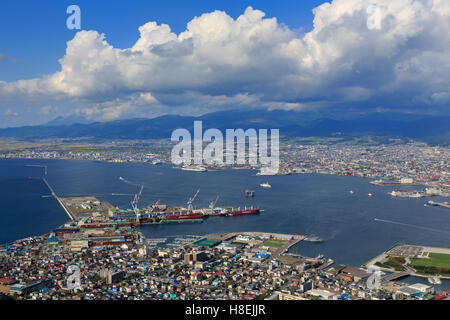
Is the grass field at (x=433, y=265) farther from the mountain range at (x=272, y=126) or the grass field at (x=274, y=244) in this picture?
the mountain range at (x=272, y=126)

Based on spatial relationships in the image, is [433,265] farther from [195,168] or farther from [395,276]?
[195,168]

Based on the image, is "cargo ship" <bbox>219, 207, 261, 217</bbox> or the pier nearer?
the pier

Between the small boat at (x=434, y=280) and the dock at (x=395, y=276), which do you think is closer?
the small boat at (x=434, y=280)

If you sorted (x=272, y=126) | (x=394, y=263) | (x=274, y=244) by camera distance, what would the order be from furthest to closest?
(x=272, y=126) < (x=274, y=244) < (x=394, y=263)

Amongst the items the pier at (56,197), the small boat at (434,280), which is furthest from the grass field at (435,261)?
the pier at (56,197)

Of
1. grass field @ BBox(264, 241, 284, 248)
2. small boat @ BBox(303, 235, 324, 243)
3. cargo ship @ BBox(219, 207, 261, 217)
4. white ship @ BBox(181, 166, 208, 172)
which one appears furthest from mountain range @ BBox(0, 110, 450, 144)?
grass field @ BBox(264, 241, 284, 248)

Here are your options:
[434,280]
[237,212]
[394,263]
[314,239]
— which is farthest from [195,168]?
[434,280]

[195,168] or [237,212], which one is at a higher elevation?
[195,168]

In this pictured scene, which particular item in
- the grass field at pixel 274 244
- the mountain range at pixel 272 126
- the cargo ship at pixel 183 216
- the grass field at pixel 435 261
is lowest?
the grass field at pixel 435 261

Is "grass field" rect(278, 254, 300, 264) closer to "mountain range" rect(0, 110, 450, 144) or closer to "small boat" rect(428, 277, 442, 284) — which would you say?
"small boat" rect(428, 277, 442, 284)
